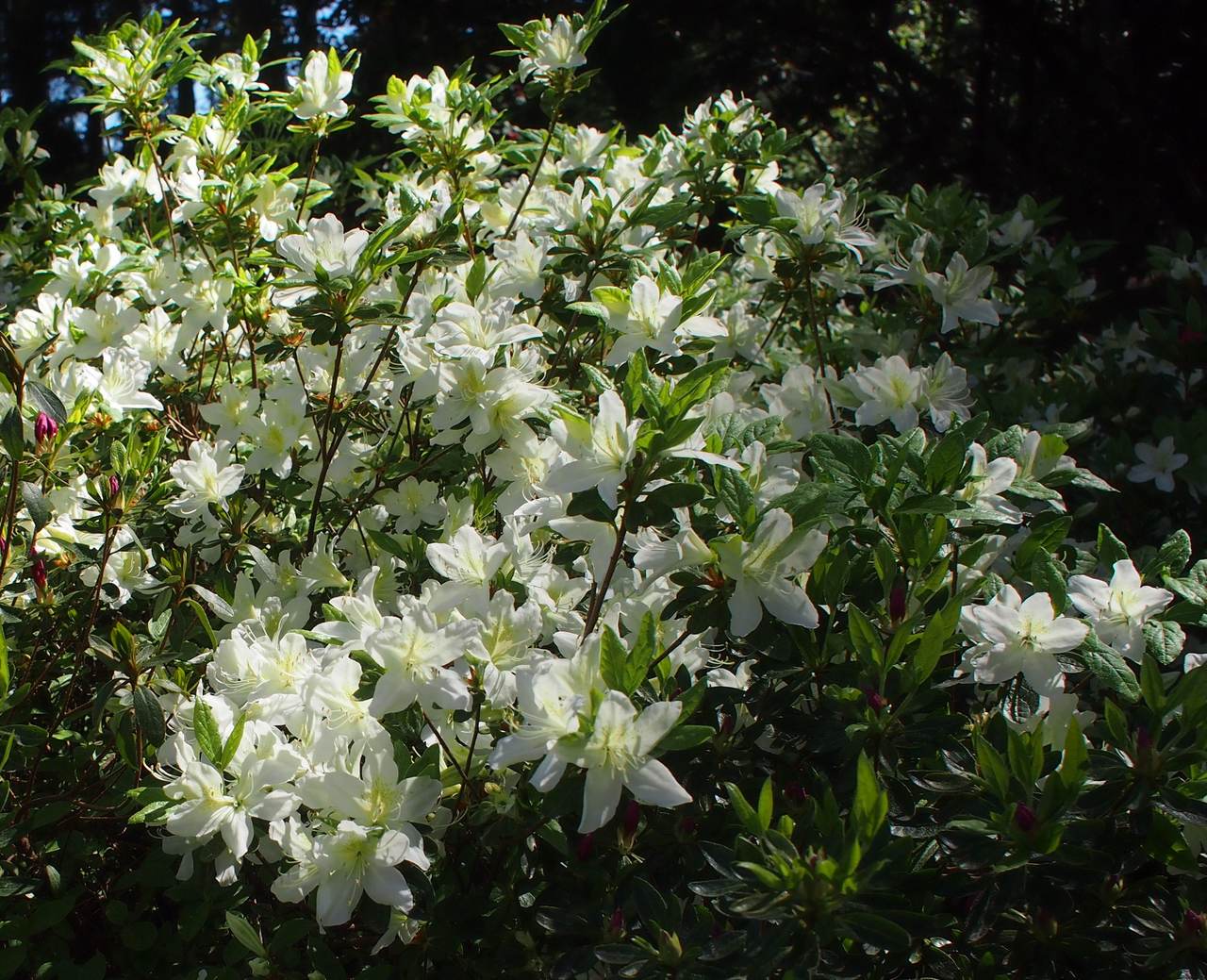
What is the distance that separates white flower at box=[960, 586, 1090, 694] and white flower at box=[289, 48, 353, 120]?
5.74ft

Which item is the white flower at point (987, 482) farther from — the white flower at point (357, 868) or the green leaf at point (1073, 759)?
the white flower at point (357, 868)

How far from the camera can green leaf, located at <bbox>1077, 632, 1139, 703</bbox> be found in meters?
1.23

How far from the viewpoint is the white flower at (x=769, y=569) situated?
46.4 inches

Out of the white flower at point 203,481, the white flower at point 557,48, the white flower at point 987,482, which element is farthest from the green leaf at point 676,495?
the white flower at point 557,48

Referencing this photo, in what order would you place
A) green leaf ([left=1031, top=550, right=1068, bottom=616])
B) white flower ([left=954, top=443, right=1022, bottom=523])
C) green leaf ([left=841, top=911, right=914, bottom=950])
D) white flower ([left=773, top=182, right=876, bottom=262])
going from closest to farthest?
Result: green leaf ([left=841, top=911, right=914, bottom=950]) → green leaf ([left=1031, top=550, right=1068, bottom=616]) → white flower ([left=954, top=443, right=1022, bottom=523]) → white flower ([left=773, top=182, right=876, bottom=262])

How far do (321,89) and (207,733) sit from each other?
156cm

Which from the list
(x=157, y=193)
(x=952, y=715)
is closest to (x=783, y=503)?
(x=952, y=715)

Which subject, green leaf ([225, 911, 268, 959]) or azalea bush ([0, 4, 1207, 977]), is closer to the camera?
azalea bush ([0, 4, 1207, 977])

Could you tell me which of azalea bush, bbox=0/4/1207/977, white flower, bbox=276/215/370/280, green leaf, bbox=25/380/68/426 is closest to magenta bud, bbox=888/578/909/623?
azalea bush, bbox=0/4/1207/977

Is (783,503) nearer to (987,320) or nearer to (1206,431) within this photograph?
(987,320)

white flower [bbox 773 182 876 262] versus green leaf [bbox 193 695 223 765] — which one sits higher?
white flower [bbox 773 182 876 262]

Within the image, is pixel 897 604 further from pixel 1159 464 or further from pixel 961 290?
pixel 1159 464

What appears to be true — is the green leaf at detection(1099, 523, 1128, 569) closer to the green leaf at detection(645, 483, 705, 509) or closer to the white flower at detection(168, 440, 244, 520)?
the green leaf at detection(645, 483, 705, 509)

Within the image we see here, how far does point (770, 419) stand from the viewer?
1515 millimetres
